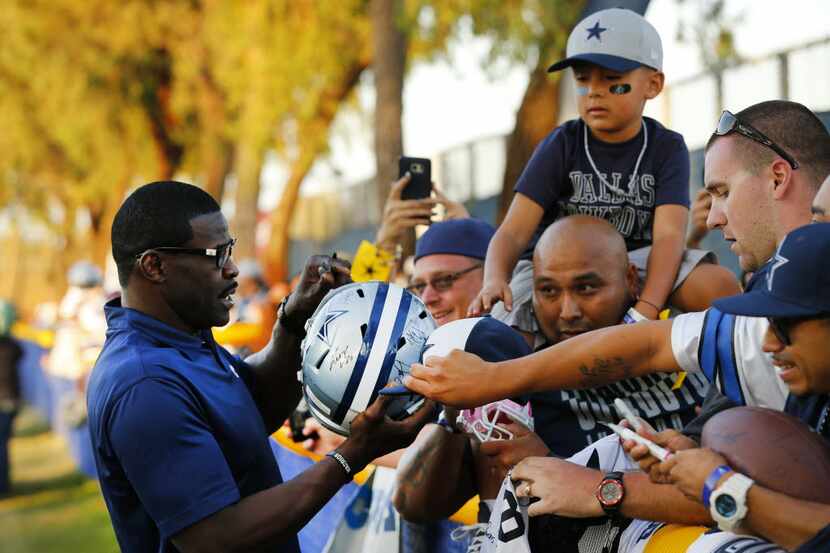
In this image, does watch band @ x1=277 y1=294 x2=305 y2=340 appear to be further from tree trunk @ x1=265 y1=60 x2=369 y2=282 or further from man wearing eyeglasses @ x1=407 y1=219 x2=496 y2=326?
tree trunk @ x1=265 y1=60 x2=369 y2=282

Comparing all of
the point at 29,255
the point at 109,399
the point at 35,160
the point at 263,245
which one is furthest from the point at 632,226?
the point at 29,255

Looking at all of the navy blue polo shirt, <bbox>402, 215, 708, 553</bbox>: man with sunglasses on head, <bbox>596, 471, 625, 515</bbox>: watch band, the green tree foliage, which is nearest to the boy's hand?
<bbox>402, 215, 708, 553</bbox>: man with sunglasses on head

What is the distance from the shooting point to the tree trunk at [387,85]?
34.0 ft

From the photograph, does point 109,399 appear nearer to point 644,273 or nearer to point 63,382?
point 644,273

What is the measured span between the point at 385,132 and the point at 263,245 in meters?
26.5

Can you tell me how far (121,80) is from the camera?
2530 cm

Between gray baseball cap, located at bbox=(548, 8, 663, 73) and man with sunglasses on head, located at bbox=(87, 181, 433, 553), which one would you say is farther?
gray baseball cap, located at bbox=(548, 8, 663, 73)

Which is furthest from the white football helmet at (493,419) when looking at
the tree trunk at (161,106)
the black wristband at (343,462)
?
the tree trunk at (161,106)

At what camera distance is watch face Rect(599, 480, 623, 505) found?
10.8 feet

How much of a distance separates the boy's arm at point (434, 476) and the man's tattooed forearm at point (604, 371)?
0.60 meters

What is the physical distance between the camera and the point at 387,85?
10.5 m

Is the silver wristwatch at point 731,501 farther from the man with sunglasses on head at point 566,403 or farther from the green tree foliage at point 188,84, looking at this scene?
Answer: the green tree foliage at point 188,84

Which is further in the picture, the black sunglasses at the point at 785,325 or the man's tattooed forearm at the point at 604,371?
the man's tattooed forearm at the point at 604,371

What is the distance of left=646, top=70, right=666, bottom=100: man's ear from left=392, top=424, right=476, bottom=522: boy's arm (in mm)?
1936
